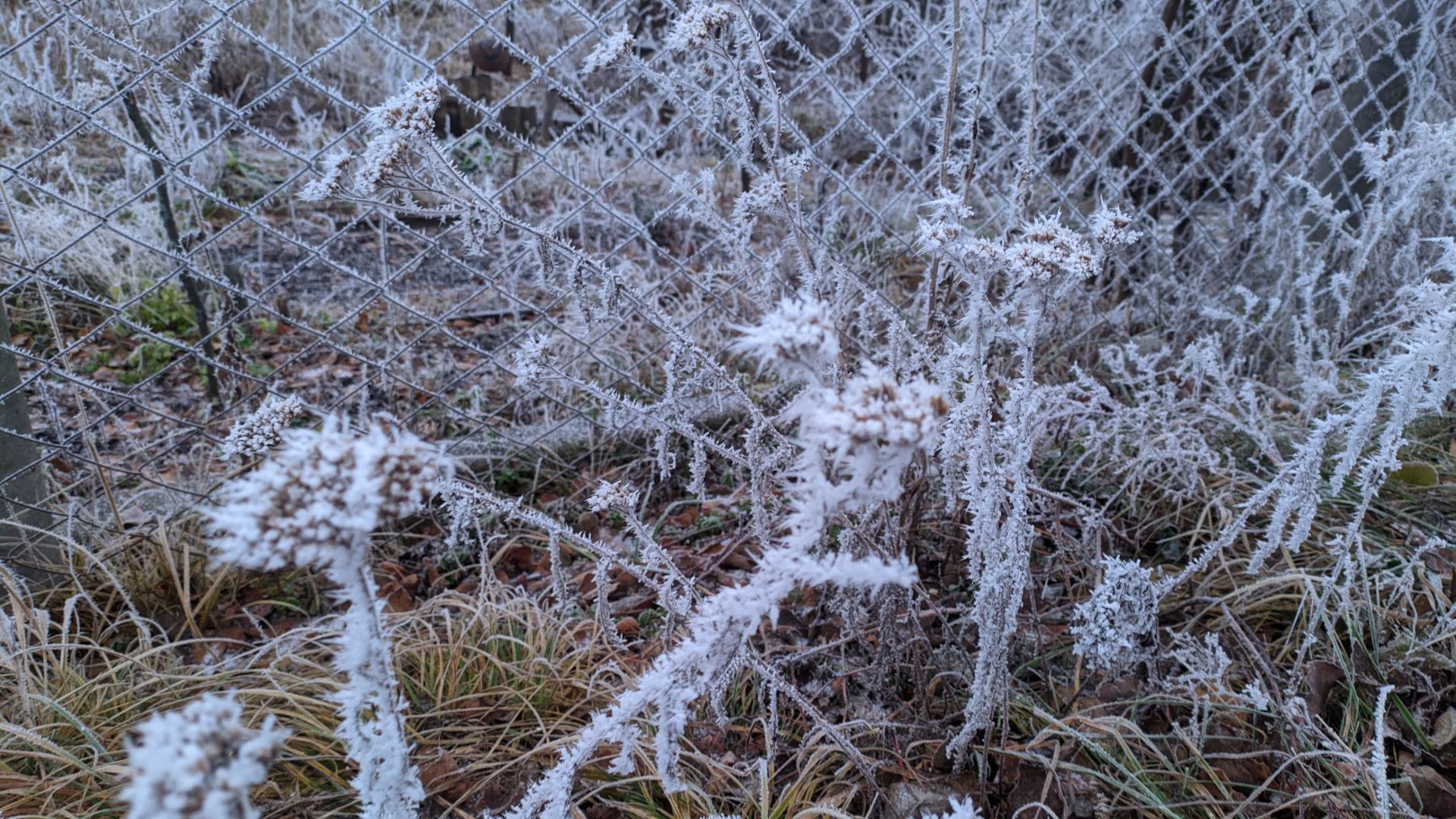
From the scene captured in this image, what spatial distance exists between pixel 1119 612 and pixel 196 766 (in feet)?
4.31

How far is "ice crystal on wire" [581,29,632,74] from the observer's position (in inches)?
51.3

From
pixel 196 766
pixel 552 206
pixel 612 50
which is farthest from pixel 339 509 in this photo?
pixel 552 206

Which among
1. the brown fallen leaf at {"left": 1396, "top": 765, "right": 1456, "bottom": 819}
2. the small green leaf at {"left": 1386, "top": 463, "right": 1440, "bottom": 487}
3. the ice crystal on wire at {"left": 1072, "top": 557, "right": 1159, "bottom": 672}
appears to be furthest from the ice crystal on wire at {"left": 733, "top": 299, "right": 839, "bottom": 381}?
the small green leaf at {"left": 1386, "top": 463, "right": 1440, "bottom": 487}

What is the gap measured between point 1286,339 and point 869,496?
99.8 inches

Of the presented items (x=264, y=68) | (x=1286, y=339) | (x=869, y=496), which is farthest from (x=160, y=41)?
(x=1286, y=339)

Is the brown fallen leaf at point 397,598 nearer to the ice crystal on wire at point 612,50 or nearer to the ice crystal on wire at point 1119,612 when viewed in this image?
the ice crystal on wire at point 612,50

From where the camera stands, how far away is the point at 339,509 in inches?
26.7

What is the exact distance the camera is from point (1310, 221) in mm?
2932

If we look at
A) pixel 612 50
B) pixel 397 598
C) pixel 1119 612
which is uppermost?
pixel 612 50

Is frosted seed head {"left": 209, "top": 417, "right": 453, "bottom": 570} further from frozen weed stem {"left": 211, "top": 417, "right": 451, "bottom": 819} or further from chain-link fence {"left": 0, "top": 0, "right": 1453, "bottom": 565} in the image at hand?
chain-link fence {"left": 0, "top": 0, "right": 1453, "bottom": 565}

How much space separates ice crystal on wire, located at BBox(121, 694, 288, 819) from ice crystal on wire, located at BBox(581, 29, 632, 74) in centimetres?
103

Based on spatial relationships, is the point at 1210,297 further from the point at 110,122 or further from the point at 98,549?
the point at 110,122

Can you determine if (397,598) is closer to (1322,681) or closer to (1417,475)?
(1322,681)

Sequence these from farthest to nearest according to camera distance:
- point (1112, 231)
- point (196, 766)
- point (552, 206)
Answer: point (552, 206), point (1112, 231), point (196, 766)
